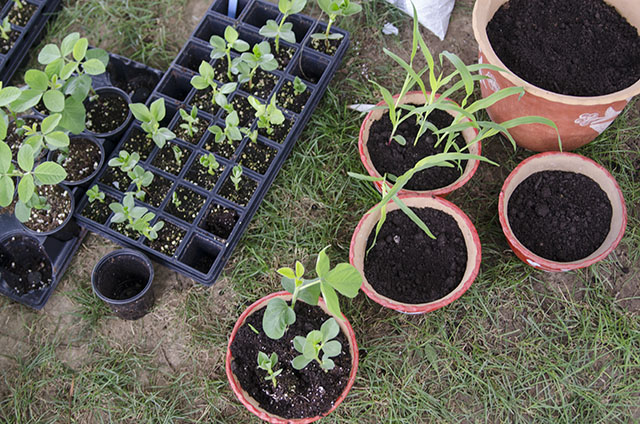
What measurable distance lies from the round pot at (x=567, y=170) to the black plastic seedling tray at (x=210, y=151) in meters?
0.81

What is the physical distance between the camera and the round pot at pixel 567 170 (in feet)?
5.98

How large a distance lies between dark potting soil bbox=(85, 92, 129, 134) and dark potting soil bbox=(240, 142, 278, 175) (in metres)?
0.50

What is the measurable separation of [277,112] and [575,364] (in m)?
1.33

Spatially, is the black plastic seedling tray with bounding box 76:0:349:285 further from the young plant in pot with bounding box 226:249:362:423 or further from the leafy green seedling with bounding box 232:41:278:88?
the young plant in pot with bounding box 226:249:362:423

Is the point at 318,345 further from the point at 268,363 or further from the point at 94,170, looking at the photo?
the point at 94,170

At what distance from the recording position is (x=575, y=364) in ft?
6.23

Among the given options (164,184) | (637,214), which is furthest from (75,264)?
(637,214)

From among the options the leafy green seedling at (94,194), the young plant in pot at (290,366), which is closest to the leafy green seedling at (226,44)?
the leafy green seedling at (94,194)

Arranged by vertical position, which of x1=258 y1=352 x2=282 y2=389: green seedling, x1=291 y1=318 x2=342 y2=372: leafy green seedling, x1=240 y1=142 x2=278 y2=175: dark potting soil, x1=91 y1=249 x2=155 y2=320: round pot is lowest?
x1=91 y1=249 x2=155 y2=320: round pot

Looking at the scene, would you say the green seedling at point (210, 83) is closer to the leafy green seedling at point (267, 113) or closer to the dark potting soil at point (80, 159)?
the leafy green seedling at point (267, 113)

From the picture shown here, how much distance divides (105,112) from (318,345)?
4.14 feet

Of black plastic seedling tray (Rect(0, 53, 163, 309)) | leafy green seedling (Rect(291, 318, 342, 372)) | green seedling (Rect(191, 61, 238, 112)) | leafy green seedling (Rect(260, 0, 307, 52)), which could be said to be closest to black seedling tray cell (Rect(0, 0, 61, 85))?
black plastic seedling tray (Rect(0, 53, 163, 309))

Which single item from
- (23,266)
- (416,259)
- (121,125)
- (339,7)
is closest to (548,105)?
(416,259)

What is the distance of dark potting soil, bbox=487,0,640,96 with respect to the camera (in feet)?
6.34
